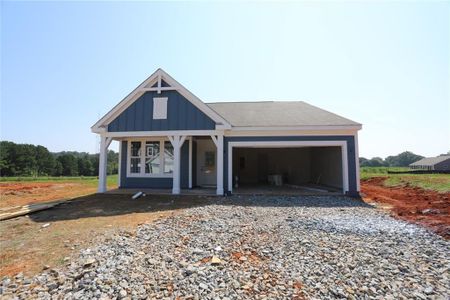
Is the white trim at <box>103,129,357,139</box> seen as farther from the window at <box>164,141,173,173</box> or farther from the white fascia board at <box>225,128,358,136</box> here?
the window at <box>164,141,173,173</box>

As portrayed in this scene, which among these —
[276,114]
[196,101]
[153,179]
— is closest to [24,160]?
[153,179]

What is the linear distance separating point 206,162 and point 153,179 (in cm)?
312

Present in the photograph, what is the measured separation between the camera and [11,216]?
6.70 m

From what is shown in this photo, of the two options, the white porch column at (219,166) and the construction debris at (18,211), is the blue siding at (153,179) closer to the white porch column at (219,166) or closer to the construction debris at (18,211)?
the white porch column at (219,166)

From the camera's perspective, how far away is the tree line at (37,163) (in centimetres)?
4159

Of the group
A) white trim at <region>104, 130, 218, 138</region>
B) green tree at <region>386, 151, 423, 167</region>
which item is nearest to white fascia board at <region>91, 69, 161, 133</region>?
white trim at <region>104, 130, 218, 138</region>

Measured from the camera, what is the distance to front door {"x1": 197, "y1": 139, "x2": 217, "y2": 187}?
535 inches

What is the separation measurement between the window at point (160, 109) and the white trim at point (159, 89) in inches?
A: 21.5

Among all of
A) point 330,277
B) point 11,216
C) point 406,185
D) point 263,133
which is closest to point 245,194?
point 263,133

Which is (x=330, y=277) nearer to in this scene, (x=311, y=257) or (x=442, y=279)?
(x=311, y=257)

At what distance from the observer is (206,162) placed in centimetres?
1371

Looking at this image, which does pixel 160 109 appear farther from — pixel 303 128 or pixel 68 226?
pixel 303 128

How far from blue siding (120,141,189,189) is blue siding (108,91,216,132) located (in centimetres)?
206

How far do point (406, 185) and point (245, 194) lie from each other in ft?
36.5
